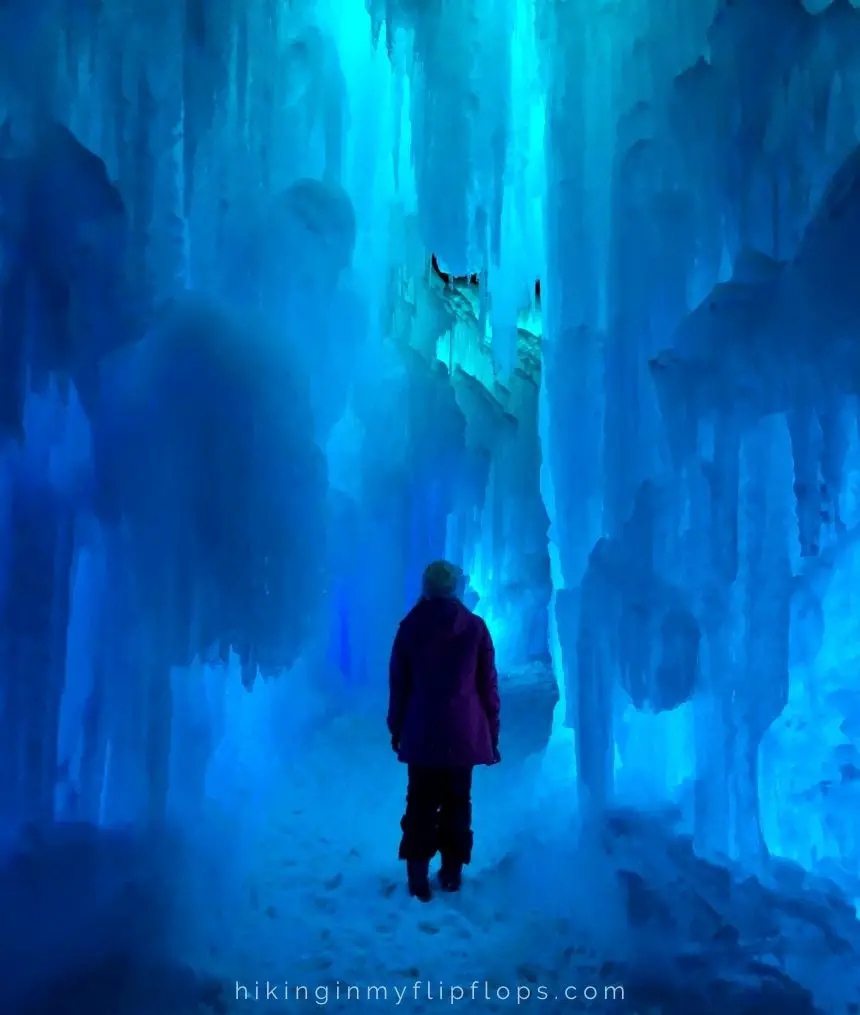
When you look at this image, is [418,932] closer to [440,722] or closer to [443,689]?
[440,722]

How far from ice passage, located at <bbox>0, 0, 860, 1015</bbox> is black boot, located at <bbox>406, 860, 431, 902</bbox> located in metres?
0.07

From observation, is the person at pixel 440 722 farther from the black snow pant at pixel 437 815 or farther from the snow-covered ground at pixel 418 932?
the snow-covered ground at pixel 418 932

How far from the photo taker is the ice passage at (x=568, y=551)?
12.5 feet

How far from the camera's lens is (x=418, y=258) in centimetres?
1020

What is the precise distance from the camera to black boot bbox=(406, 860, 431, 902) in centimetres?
441

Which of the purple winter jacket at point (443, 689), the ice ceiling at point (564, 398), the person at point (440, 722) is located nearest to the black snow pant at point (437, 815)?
the person at point (440, 722)

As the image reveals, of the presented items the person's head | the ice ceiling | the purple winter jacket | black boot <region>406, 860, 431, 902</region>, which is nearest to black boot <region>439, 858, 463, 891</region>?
black boot <region>406, 860, 431, 902</region>

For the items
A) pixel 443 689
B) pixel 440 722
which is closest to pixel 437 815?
pixel 440 722

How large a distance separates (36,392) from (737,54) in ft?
12.5

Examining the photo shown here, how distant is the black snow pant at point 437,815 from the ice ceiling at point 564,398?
0.80 m

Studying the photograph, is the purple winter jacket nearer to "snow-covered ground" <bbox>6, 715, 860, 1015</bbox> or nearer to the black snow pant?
the black snow pant

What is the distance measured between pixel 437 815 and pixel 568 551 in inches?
93.5

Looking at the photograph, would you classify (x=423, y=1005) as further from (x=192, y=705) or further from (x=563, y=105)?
(x=563, y=105)

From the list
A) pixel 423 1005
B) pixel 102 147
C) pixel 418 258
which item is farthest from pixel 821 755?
pixel 418 258
